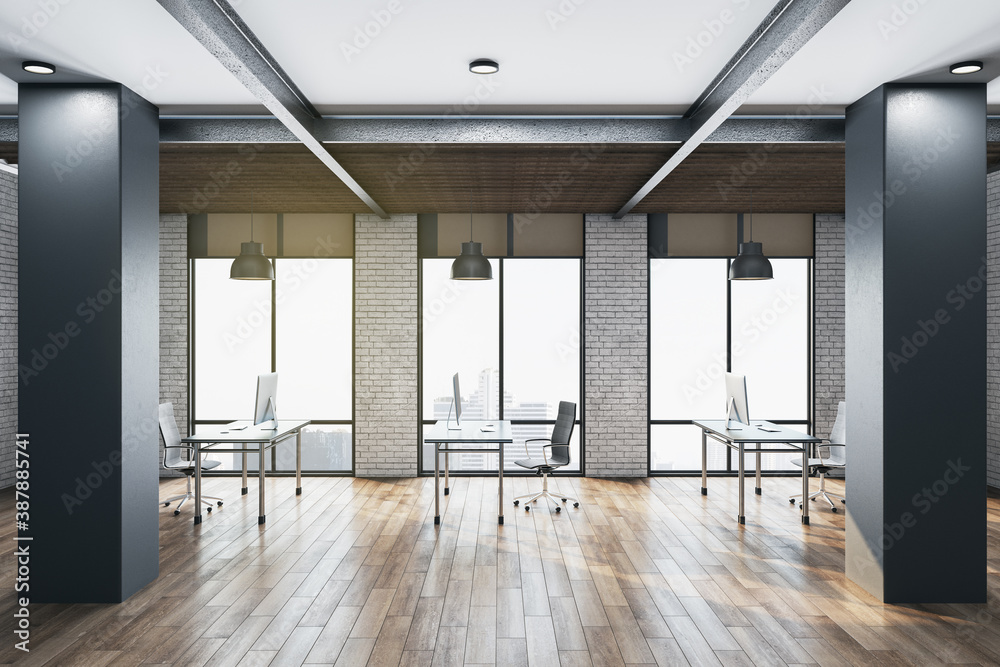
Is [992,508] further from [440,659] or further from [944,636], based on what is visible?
[440,659]

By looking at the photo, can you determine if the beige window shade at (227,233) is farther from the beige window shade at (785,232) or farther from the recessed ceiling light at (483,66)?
the beige window shade at (785,232)

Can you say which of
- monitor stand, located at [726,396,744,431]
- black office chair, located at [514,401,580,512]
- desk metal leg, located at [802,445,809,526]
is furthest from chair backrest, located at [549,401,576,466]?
desk metal leg, located at [802,445,809,526]

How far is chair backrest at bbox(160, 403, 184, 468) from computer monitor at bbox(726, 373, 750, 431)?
17.5 feet

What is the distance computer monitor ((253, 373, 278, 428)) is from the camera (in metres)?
6.33

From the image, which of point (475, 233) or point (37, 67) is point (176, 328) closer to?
point (475, 233)

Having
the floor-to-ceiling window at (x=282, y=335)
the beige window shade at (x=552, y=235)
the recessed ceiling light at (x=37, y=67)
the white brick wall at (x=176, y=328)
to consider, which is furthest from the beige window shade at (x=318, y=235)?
the recessed ceiling light at (x=37, y=67)

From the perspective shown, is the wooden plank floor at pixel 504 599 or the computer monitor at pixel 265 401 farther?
the computer monitor at pixel 265 401

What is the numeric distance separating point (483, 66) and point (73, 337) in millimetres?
2911

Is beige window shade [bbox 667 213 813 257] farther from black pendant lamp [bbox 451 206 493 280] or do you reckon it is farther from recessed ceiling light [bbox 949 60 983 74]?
recessed ceiling light [bbox 949 60 983 74]

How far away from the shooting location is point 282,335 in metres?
7.99

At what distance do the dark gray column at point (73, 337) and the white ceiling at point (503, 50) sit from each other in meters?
0.36

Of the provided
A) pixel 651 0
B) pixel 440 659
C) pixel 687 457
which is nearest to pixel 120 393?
pixel 440 659

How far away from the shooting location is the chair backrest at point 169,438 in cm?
623

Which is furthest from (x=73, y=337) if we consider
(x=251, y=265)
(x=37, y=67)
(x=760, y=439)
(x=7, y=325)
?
(x=760, y=439)
